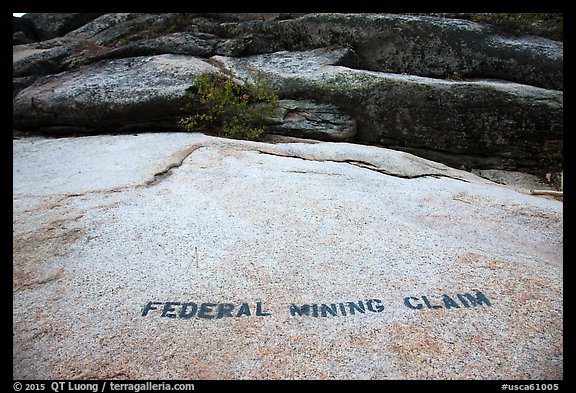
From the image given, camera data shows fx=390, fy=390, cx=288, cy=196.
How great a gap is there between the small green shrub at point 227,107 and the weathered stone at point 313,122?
275 millimetres

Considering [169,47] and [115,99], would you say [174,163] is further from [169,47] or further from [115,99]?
[169,47]

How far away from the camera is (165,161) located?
5.89m

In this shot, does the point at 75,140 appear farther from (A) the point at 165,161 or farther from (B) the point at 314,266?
(B) the point at 314,266

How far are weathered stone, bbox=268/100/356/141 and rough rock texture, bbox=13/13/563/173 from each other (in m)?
0.06

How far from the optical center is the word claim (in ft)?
9.55

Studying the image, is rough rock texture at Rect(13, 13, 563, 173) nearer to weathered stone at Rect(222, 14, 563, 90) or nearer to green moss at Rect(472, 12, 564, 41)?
weathered stone at Rect(222, 14, 563, 90)

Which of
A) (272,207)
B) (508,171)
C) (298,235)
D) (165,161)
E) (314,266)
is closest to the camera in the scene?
(314,266)

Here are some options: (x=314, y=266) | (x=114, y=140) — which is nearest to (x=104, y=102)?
(x=114, y=140)

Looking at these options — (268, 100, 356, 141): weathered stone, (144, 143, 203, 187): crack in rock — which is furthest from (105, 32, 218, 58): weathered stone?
(144, 143, 203, 187): crack in rock

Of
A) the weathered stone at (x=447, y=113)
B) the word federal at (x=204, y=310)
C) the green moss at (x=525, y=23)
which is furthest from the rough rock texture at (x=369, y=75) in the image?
the word federal at (x=204, y=310)

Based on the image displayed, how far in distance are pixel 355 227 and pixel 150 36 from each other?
27.9 feet

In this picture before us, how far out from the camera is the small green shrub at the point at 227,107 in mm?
7898

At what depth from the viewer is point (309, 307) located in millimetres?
3027

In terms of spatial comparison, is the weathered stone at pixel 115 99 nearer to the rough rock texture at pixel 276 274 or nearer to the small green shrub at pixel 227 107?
the small green shrub at pixel 227 107
